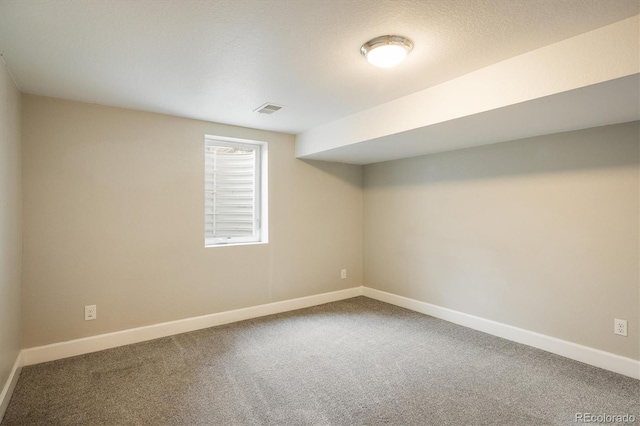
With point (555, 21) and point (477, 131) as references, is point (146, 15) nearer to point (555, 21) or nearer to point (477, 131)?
point (555, 21)

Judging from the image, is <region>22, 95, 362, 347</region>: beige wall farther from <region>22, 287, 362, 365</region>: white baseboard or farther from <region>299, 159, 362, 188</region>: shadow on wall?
<region>299, 159, 362, 188</region>: shadow on wall

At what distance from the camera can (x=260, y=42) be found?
192cm

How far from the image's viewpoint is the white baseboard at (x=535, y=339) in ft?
8.32

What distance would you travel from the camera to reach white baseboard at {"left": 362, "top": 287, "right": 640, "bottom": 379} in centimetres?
254

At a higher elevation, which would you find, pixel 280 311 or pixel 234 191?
pixel 234 191

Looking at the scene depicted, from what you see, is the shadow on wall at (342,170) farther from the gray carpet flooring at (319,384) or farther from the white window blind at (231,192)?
the gray carpet flooring at (319,384)

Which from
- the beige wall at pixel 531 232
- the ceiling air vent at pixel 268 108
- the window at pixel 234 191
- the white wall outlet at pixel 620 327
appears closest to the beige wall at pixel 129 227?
the window at pixel 234 191

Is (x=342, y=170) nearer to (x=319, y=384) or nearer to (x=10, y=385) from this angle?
(x=319, y=384)

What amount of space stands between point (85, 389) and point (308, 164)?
314 centimetres

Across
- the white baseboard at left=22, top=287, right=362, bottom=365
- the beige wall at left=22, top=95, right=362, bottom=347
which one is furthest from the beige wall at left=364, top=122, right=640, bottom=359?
the beige wall at left=22, top=95, right=362, bottom=347

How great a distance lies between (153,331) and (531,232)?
146 inches

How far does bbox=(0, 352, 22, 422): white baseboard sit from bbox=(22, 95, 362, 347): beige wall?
0.24m

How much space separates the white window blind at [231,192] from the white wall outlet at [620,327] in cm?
Answer: 344
